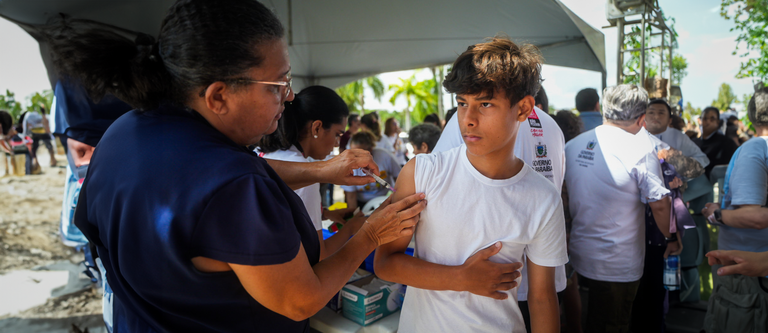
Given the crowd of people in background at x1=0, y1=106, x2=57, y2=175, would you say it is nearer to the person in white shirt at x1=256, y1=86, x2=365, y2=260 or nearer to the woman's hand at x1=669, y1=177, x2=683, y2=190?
the person in white shirt at x1=256, y1=86, x2=365, y2=260

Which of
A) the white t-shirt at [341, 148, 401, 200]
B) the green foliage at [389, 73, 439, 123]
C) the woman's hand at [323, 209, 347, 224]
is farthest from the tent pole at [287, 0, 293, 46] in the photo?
the green foliage at [389, 73, 439, 123]

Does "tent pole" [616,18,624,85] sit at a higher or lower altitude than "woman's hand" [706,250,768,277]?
higher

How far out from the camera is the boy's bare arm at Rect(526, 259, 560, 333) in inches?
56.9

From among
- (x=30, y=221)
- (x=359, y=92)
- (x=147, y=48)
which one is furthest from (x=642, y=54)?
(x=359, y=92)

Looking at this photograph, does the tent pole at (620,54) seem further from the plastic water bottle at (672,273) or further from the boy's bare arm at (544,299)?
the boy's bare arm at (544,299)

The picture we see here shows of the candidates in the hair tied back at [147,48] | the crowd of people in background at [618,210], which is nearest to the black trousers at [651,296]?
the crowd of people in background at [618,210]

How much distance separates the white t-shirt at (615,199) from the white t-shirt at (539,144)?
0.61 metres

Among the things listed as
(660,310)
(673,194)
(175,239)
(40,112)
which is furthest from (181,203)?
(40,112)

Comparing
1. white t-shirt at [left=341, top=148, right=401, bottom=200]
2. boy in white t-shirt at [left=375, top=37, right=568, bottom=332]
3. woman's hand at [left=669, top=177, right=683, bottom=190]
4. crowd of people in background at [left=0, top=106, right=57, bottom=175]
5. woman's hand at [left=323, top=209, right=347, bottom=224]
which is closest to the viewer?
boy in white t-shirt at [left=375, top=37, right=568, bottom=332]

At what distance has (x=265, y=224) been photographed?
875mm

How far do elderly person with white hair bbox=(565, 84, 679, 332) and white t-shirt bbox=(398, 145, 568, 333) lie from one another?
5.00ft

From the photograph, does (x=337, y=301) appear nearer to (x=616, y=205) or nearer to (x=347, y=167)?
(x=347, y=167)

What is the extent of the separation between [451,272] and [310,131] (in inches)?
49.9

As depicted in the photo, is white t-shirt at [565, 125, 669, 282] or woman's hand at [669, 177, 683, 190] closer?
white t-shirt at [565, 125, 669, 282]
